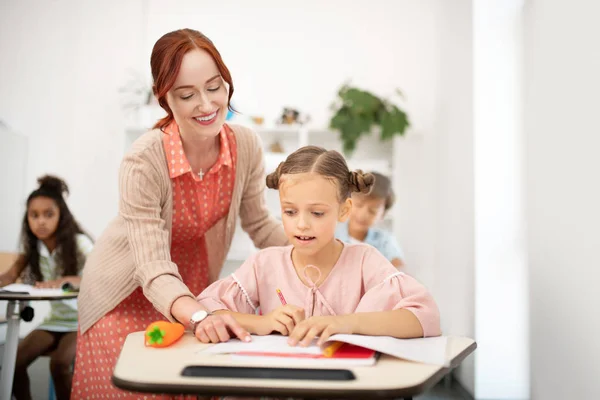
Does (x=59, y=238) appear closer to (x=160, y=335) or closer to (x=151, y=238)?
(x=151, y=238)

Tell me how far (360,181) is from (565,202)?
0.92 metres

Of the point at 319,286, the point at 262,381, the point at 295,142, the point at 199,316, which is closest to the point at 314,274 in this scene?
the point at 319,286

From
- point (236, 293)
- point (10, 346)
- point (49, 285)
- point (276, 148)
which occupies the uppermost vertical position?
point (276, 148)

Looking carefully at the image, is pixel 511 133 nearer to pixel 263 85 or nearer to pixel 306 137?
pixel 306 137

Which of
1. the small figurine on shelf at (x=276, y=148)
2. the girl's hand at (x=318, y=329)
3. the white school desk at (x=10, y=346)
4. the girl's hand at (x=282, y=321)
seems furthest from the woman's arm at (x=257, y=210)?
the small figurine on shelf at (x=276, y=148)

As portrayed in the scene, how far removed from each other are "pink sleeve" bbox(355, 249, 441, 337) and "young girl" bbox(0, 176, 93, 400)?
178 centimetres

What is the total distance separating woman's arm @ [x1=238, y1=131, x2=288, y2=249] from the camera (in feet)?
5.75

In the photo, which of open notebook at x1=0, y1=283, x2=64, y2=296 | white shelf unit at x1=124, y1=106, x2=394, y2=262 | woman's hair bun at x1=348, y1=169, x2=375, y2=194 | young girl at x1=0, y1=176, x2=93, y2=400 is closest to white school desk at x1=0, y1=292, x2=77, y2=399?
open notebook at x1=0, y1=283, x2=64, y2=296

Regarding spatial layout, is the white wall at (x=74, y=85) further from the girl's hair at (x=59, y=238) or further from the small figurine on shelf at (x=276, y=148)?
the girl's hair at (x=59, y=238)

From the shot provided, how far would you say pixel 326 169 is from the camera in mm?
1372

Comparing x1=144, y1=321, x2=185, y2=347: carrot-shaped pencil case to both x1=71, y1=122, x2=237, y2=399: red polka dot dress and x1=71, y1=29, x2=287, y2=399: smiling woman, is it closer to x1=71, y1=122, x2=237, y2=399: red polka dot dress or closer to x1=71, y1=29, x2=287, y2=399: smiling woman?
x1=71, y1=29, x2=287, y2=399: smiling woman

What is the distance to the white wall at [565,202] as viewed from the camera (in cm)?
177

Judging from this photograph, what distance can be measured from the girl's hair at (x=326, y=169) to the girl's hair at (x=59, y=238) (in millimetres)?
1950

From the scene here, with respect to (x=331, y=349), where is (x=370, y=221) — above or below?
above
